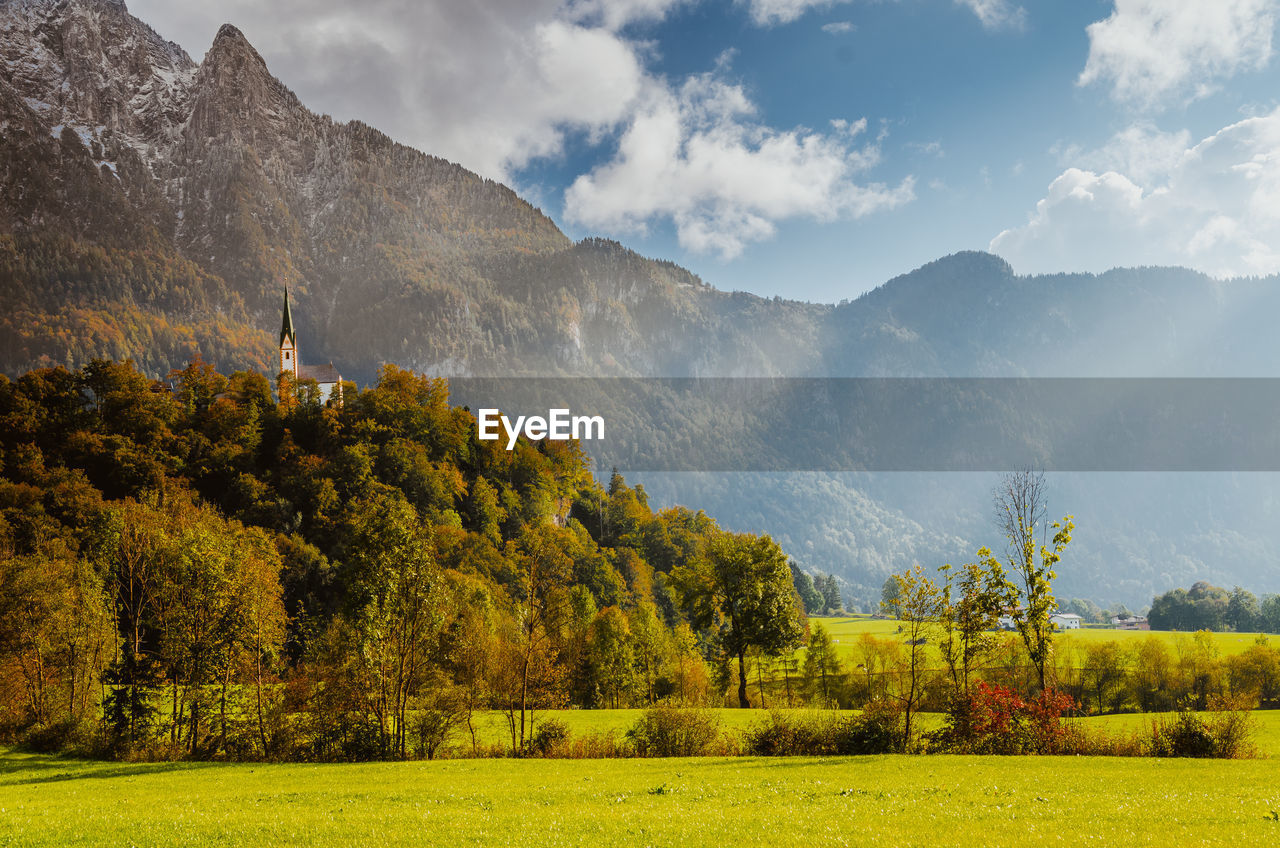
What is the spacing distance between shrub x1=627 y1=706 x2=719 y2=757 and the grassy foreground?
3627mm

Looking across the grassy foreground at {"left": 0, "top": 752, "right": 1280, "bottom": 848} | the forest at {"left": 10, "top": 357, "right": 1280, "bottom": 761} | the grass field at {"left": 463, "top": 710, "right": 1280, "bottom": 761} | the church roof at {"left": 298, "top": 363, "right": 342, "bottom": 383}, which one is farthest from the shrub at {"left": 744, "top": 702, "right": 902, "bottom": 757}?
the church roof at {"left": 298, "top": 363, "right": 342, "bottom": 383}

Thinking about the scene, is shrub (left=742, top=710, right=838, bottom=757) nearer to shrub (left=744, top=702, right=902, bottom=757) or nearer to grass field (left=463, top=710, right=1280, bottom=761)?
shrub (left=744, top=702, right=902, bottom=757)

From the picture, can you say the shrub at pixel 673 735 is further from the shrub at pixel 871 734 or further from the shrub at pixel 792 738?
the shrub at pixel 871 734

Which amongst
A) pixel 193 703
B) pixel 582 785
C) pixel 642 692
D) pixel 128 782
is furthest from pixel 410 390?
pixel 582 785

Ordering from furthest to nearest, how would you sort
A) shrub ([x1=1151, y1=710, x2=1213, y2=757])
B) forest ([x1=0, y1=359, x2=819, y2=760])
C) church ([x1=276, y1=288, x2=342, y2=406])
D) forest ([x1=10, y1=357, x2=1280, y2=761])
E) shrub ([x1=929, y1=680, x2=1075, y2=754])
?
church ([x1=276, y1=288, x2=342, y2=406]) → forest ([x1=0, y1=359, x2=819, y2=760]) → forest ([x1=10, y1=357, x2=1280, y2=761]) → shrub ([x1=929, y1=680, x2=1075, y2=754]) → shrub ([x1=1151, y1=710, x2=1213, y2=757])

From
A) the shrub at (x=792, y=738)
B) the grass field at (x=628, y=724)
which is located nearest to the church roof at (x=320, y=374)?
the grass field at (x=628, y=724)

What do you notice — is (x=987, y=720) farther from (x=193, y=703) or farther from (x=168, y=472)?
(x=168, y=472)

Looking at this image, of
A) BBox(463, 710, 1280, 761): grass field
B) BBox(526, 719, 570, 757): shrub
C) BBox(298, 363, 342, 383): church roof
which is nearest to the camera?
BBox(526, 719, 570, 757): shrub

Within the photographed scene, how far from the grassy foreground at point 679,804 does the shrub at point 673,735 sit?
11.9 ft

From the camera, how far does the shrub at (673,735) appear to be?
97.3 feet

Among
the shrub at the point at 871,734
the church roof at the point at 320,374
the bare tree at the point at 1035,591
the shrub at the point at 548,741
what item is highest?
the church roof at the point at 320,374

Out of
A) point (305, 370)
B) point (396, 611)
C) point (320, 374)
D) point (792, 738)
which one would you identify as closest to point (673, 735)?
point (792, 738)

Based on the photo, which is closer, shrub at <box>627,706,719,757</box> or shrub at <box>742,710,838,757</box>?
shrub at <box>742,710,838,757</box>

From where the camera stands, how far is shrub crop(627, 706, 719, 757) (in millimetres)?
29672
